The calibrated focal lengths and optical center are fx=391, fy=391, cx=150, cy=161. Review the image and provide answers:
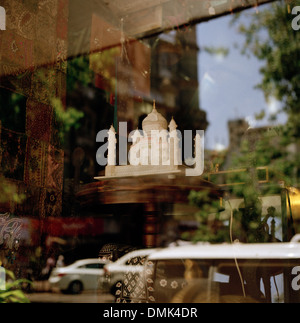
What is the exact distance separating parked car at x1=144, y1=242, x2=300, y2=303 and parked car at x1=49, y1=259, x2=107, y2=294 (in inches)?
24.3

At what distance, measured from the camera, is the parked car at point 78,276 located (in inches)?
133

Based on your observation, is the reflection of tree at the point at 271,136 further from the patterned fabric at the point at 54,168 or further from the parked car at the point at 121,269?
the patterned fabric at the point at 54,168

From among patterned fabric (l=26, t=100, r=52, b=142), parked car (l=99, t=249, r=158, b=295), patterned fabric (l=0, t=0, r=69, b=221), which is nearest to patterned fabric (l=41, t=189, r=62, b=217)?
patterned fabric (l=0, t=0, r=69, b=221)

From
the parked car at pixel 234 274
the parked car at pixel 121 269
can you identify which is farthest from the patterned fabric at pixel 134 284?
the parked car at pixel 234 274

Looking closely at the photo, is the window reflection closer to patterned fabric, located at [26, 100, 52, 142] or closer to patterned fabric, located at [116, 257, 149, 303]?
patterned fabric, located at [26, 100, 52, 142]

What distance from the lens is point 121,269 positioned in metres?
3.64

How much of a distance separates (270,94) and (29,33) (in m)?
2.37

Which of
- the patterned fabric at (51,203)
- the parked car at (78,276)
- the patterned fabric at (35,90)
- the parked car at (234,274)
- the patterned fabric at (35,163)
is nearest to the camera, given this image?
the parked car at (234,274)

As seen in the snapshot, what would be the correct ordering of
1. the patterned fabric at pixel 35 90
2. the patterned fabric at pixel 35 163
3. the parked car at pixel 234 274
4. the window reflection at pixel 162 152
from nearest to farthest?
the parked car at pixel 234 274 → the window reflection at pixel 162 152 → the patterned fabric at pixel 35 90 → the patterned fabric at pixel 35 163

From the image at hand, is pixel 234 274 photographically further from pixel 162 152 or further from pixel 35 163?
pixel 35 163

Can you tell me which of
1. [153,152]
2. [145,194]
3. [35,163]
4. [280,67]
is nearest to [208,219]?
[145,194]

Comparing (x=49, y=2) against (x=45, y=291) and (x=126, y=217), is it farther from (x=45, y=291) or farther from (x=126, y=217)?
(x=45, y=291)

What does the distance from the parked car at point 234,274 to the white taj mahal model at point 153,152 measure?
2.47 ft
